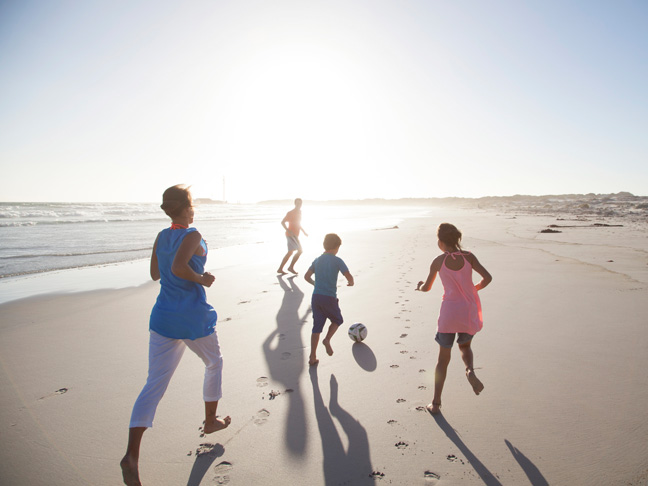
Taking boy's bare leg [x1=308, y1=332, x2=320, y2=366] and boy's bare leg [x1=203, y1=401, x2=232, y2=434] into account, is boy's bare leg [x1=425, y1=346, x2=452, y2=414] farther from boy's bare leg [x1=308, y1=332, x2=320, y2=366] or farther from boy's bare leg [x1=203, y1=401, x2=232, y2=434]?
boy's bare leg [x1=203, y1=401, x2=232, y2=434]

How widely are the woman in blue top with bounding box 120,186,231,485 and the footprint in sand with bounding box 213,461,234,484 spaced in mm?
A: 581

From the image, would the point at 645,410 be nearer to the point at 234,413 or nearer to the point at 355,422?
the point at 355,422

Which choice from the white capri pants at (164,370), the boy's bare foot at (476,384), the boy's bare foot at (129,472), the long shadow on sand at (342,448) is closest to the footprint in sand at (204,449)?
the white capri pants at (164,370)

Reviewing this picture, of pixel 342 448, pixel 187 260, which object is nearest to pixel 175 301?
pixel 187 260

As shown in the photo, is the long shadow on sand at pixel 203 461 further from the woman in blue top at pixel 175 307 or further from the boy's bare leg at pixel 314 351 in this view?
the boy's bare leg at pixel 314 351

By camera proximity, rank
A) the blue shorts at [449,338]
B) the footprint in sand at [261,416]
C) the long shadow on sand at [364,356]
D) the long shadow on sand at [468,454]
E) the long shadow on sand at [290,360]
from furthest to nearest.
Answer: the long shadow on sand at [364,356] < the blue shorts at [449,338] < the footprint in sand at [261,416] < the long shadow on sand at [290,360] < the long shadow on sand at [468,454]

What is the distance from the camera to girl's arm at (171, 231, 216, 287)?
2.49 metres

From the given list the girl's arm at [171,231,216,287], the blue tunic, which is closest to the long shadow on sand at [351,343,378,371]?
the blue tunic

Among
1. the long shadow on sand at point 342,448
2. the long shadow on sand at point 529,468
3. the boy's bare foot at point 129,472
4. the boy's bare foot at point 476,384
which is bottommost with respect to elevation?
the long shadow on sand at point 342,448

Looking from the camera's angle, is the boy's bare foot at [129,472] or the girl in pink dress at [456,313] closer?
the boy's bare foot at [129,472]

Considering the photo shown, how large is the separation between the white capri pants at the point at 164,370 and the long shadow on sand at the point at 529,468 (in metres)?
2.30

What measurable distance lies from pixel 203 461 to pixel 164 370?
0.77 meters

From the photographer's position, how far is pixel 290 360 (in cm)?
448

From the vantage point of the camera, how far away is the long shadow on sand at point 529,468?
2.45 meters
